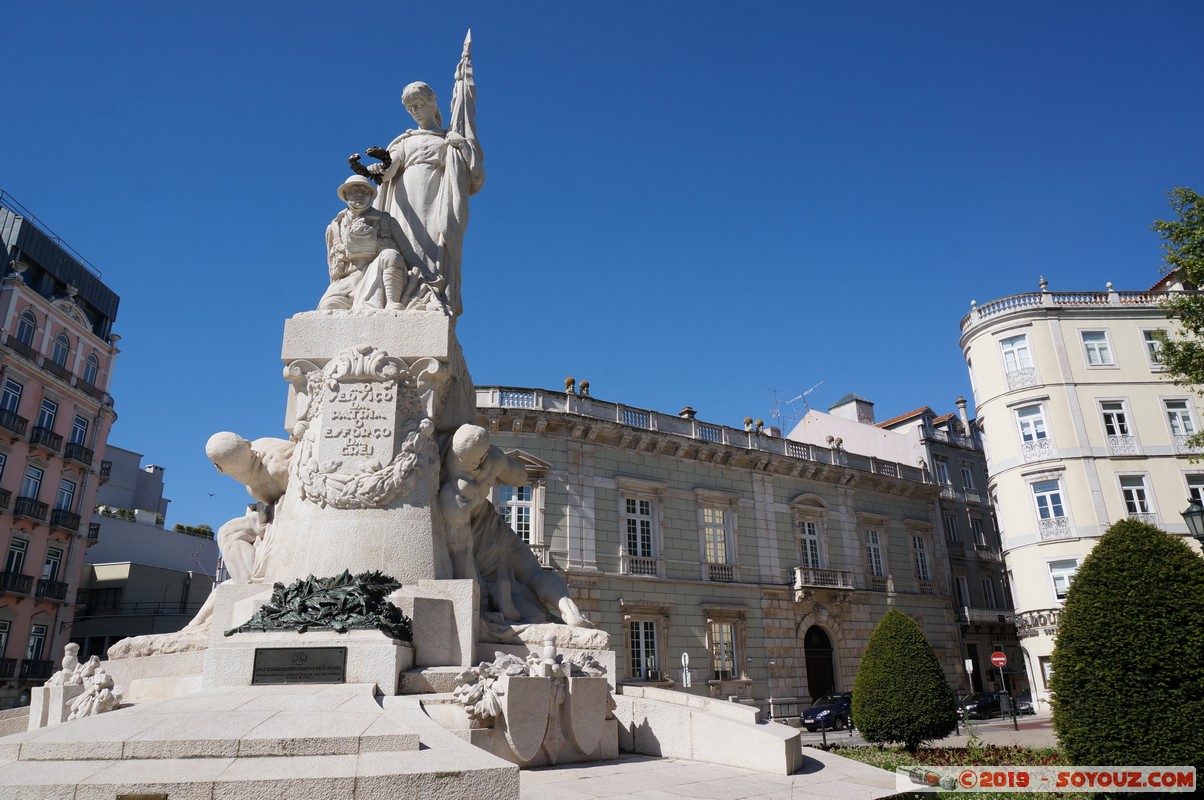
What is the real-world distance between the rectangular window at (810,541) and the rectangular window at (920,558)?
6744mm

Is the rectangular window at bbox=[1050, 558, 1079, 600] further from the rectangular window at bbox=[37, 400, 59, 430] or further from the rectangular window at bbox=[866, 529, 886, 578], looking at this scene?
the rectangular window at bbox=[37, 400, 59, 430]

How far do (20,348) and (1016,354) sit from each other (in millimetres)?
38818

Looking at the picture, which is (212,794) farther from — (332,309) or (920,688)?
(920,688)

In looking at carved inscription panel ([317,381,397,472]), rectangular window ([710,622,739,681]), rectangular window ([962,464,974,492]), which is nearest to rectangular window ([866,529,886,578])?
→ rectangular window ([962,464,974,492])

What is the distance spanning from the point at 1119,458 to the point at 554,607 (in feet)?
100

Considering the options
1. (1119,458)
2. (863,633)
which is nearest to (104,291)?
(863,633)

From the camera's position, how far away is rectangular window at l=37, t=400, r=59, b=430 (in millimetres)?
32375

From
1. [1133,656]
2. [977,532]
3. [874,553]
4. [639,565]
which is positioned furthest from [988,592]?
[1133,656]

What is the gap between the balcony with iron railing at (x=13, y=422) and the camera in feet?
98.2

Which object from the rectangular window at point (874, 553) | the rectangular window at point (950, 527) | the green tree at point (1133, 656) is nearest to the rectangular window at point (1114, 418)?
the rectangular window at point (874, 553)

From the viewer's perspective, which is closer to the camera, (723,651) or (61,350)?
(723,651)

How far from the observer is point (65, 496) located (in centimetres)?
3328

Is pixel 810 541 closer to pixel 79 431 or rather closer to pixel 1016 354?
pixel 1016 354

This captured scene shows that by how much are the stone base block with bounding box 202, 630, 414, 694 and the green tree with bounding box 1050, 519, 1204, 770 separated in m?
5.97
